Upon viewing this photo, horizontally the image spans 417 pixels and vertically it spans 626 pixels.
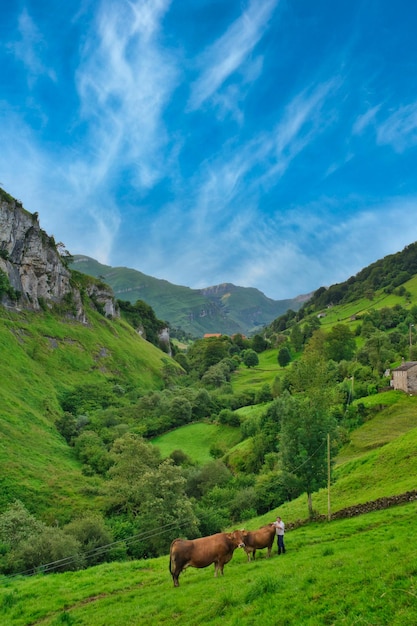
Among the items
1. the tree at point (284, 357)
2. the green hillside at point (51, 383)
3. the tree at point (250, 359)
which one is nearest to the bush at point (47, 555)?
the green hillside at point (51, 383)

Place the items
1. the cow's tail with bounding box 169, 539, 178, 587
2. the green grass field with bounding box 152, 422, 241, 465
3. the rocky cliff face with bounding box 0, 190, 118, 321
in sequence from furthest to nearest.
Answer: the rocky cliff face with bounding box 0, 190, 118, 321
the green grass field with bounding box 152, 422, 241, 465
the cow's tail with bounding box 169, 539, 178, 587

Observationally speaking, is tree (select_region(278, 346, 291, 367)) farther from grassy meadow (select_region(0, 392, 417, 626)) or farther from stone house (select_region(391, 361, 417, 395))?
grassy meadow (select_region(0, 392, 417, 626))

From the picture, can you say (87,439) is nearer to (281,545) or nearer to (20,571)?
(20,571)

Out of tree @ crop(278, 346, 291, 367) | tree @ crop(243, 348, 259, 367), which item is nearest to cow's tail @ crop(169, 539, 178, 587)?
tree @ crop(278, 346, 291, 367)

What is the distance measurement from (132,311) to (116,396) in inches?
2802

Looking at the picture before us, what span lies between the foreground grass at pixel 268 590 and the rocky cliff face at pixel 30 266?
248ft

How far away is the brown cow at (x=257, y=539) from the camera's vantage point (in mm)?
16250

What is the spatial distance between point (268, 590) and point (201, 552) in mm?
3519

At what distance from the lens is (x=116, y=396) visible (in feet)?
264

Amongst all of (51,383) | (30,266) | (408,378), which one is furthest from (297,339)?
(30,266)

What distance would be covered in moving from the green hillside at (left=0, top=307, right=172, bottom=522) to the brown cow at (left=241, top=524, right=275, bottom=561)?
27019mm

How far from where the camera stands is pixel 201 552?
44.9ft

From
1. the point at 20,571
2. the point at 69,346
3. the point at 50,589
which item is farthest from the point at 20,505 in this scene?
the point at 69,346

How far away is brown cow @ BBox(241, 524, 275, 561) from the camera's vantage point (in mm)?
16250
